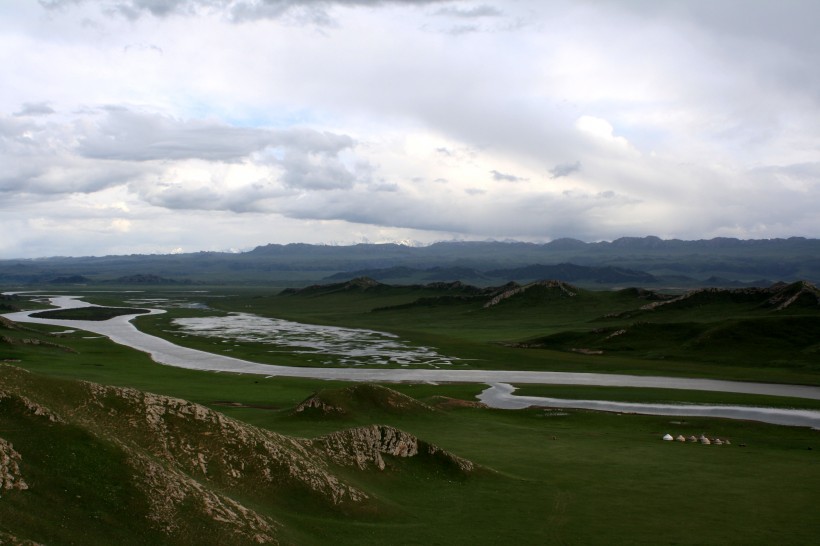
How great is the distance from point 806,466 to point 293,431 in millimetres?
36681

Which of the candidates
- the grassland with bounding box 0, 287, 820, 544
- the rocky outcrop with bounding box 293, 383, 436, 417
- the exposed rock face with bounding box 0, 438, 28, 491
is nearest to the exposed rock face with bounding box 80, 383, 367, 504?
the grassland with bounding box 0, 287, 820, 544

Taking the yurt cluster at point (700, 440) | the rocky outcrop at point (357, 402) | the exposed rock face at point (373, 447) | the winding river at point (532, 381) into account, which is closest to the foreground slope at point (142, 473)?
the exposed rock face at point (373, 447)

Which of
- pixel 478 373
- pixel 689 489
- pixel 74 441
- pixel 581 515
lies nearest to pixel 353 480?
pixel 581 515

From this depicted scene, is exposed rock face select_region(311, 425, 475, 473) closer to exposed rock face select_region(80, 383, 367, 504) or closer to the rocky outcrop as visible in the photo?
exposed rock face select_region(80, 383, 367, 504)

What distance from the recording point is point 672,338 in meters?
130

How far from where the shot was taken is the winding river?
237 ft

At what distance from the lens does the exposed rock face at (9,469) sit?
861 inches

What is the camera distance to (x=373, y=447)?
128ft

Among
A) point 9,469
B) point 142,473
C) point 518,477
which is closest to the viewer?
point 9,469

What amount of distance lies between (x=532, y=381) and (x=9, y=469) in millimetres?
81064

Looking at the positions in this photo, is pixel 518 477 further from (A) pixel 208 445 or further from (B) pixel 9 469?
(B) pixel 9 469

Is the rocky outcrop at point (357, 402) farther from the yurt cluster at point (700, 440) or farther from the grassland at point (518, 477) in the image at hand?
the yurt cluster at point (700, 440)

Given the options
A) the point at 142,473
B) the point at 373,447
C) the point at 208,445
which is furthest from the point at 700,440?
the point at 142,473

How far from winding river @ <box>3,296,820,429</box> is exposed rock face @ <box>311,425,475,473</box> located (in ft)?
120
